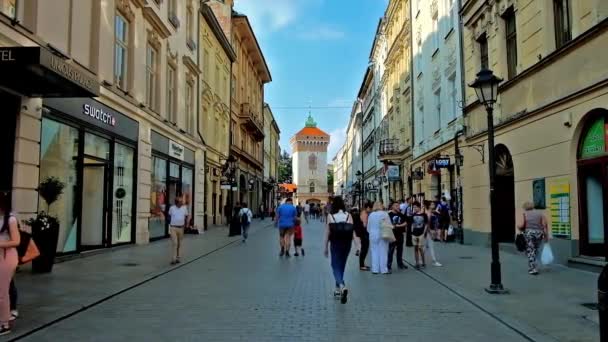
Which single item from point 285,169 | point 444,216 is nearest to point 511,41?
point 444,216

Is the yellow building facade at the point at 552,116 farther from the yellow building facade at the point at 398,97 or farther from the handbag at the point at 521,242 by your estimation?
the yellow building facade at the point at 398,97

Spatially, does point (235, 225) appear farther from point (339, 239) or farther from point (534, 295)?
point (534, 295)

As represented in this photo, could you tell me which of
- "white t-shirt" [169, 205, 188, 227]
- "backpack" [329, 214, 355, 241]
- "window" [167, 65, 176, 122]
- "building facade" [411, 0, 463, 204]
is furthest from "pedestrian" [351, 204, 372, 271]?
"window" [167, 65, 176, 122]

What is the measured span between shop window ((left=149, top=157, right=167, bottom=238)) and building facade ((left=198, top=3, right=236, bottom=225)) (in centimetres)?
846

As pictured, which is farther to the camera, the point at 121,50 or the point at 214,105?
the point at 214,105

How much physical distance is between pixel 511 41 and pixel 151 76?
12.9 meters

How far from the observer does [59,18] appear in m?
13.3

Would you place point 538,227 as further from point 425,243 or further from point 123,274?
point 123,274

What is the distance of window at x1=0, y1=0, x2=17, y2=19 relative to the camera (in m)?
11.0

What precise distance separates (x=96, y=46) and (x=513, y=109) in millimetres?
12061

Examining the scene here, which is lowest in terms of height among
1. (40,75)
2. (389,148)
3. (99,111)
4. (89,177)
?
(89,177)

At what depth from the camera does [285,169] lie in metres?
138

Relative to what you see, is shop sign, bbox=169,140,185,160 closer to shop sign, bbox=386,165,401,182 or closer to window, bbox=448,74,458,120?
window, bbox=448,74,458,120

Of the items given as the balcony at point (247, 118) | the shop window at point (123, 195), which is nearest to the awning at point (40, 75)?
the shop window at point (123, 195)
